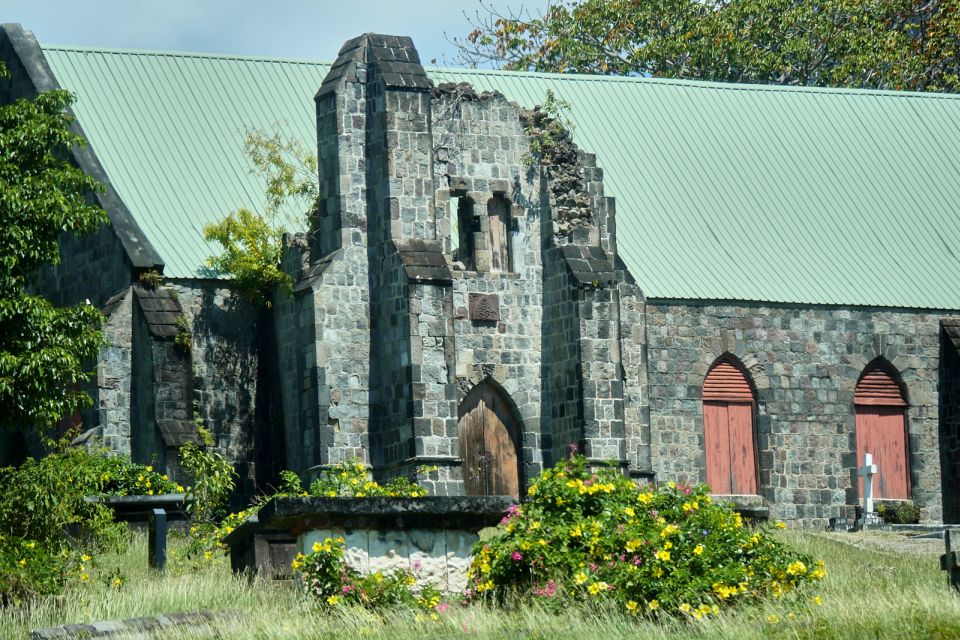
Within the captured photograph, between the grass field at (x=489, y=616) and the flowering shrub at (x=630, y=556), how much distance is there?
26cm

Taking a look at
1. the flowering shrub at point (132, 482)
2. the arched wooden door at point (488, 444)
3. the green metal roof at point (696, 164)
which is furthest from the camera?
the green metal roof at point (696, 164)

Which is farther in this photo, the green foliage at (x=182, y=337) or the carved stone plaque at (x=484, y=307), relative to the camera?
the carved stone plaque at (x=484, y=307)

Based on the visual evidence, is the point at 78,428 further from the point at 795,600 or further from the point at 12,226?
the point at 795,600

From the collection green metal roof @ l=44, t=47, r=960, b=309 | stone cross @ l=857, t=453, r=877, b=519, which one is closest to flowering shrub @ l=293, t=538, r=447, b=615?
green metal roof @ l=44, t=47, r=960, b=309

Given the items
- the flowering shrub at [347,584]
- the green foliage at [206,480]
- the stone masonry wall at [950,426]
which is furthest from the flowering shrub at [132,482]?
the stone masonry wall at [950,426]

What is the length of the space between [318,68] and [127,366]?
906cm

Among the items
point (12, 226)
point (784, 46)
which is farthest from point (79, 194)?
point (784, 46)

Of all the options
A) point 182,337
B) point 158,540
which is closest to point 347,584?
point 158,540

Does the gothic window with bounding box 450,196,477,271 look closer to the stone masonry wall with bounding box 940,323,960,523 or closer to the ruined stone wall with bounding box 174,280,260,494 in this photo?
the ruined stone wall with bounding box 174,280,260,494

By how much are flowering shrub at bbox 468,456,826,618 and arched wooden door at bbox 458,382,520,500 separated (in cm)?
1366

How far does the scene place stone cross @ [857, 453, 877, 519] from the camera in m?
37.9

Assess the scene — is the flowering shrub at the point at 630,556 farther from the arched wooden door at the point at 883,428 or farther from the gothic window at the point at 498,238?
the arched wooden door at the point at 883,428

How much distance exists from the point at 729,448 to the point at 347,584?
807 inches

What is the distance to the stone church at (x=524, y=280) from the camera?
33.2 meters
